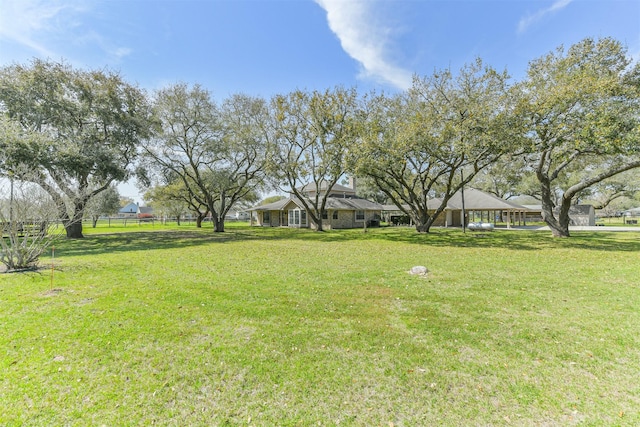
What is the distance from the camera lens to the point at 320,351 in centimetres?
377

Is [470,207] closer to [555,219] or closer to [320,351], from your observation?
[555,219]

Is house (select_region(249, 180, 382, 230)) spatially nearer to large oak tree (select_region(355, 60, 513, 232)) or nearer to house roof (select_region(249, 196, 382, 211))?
house roof (select_region(249, 196, 382, 211))

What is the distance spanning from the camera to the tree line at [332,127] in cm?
1346

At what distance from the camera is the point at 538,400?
110 inches

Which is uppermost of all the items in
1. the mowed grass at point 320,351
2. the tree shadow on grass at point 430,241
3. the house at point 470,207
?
the house at point 470,207

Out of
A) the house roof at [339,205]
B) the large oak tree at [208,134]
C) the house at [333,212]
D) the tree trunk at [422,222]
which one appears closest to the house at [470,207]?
the house roof at [339,205]

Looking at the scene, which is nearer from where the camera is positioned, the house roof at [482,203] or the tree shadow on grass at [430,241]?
the tree shadow on grass at [430,241]

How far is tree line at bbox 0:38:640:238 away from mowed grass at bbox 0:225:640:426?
24.0ft

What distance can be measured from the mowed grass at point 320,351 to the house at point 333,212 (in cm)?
2314

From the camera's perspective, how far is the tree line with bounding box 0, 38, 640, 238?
13.5 m

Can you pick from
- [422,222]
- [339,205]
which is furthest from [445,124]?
[339,205]

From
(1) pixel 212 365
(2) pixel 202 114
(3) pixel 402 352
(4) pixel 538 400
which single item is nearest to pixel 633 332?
(4) pixel 538 400

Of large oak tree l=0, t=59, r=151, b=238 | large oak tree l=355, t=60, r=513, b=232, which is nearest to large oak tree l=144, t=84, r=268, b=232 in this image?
large oak tree l=0, t=59, r=151, b=238

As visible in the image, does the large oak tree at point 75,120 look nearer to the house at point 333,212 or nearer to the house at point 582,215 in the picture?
the house at point 333,212
